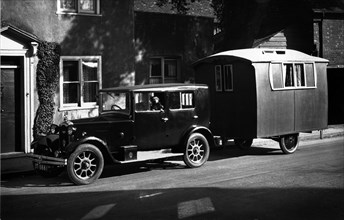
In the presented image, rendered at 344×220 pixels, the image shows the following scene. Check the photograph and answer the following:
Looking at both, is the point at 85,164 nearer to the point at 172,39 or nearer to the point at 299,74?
the point at 299,74

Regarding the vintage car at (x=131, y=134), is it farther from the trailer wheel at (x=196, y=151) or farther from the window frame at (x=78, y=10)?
the window frame at (x=78, y=10)

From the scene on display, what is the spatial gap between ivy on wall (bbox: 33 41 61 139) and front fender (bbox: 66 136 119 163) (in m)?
4.88

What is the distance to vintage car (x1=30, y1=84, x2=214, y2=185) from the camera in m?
9.66

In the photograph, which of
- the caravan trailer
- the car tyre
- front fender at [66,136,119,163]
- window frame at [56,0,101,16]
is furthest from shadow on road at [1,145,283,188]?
window frame at [56,0,101,16]

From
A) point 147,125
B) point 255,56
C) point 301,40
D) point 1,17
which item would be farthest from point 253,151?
point 301,40

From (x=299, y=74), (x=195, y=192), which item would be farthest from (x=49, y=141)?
(x=299, y=74)

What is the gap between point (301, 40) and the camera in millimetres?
23641

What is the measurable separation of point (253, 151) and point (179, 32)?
7341mm

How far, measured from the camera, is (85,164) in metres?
9.65

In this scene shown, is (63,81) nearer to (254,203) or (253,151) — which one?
(253,151)

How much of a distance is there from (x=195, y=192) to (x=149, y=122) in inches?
104

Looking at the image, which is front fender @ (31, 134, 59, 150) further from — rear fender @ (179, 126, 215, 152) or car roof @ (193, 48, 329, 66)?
car roof @ (193, 48, 329, 66)

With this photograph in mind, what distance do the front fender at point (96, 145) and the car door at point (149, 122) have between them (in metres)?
0.76

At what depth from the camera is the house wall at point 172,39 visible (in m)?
18.4
